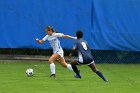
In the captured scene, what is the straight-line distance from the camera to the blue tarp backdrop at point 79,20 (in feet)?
64.3

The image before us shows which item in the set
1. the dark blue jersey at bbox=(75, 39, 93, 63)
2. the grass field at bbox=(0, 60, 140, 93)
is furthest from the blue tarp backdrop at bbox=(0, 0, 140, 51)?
the dark blue jersey at bbox=(75, 39, 93, 63)

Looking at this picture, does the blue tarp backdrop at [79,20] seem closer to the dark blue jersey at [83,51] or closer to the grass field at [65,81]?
the grass field at [65,81]

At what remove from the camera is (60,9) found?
64.5 ft

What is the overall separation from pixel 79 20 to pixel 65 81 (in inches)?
229

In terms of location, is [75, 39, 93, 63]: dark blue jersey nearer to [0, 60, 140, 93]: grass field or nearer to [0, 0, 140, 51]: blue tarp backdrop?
[0, 60, 140, 93]: grass field

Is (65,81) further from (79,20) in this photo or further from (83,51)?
(79,20)

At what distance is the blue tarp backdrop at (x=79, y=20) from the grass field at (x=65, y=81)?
107 centimetres

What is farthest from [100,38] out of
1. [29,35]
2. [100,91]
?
[100,91]

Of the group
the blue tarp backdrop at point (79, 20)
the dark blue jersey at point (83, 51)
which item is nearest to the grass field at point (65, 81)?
the dark blue jersey at point (83, 51)

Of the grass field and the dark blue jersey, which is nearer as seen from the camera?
the grass field

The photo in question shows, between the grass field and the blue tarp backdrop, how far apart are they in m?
1.07

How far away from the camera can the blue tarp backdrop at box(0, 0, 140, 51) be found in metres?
19.6

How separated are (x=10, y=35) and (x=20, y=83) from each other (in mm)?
6512

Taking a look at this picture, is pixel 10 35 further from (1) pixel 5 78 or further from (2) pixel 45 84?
(2) pixel 45 84
